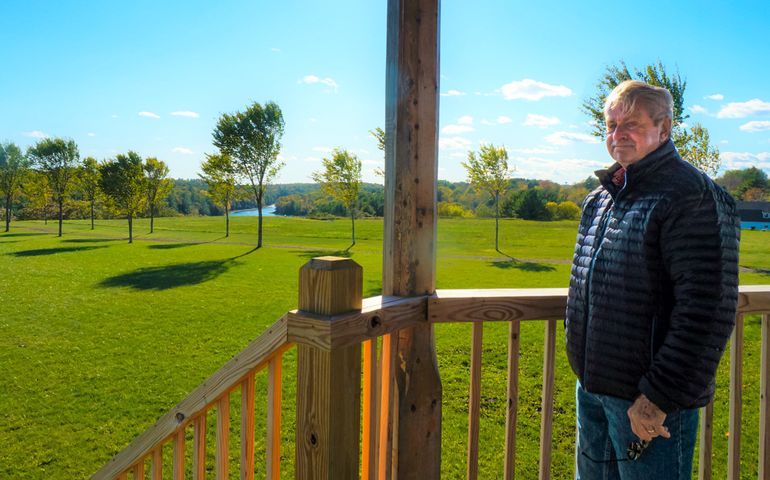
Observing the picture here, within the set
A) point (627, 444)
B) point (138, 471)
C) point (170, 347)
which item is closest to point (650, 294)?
point (627, 444)

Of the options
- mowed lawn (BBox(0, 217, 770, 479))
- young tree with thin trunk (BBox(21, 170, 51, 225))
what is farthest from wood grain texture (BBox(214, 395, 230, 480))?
young tree with thin trunk (BBox(21, 170, 51, 225))

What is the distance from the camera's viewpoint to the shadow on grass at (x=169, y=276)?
13711mm

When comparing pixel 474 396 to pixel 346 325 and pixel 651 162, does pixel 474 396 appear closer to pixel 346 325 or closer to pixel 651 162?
pixel 346 325

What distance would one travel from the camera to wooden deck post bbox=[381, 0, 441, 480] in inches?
54.0

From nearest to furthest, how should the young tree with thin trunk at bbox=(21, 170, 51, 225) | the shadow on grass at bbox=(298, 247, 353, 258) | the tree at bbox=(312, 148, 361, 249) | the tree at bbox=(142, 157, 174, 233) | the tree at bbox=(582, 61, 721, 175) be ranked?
the tree at bbox=(582, 61, 721, 175), the shadow on grass at bbox=(298, 247, 353, 258), the tree at bbox=(312, 148, 361, 249), the tree at bbox=(142, 157, 174, 233), the young tree with thin trunk at bbox=(21, 170, 51, 225)

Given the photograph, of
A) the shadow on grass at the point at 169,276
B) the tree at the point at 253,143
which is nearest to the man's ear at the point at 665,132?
the shadow on grass at the point at 169,276

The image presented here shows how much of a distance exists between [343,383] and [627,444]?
2.23 feet

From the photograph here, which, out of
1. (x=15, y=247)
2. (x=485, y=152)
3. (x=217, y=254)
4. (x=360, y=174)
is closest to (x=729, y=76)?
(x=485, y=152)

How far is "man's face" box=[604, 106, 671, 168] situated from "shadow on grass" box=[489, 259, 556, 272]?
14.1 meters

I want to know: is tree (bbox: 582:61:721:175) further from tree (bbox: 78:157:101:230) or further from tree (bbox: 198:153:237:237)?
tree (bbox: 78:157:101:230)

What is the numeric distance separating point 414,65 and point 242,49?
57594mm

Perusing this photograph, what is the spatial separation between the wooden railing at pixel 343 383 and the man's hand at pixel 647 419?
374 millimetres

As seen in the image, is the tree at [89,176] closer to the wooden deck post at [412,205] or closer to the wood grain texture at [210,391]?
the wood grain texture at [210,391]

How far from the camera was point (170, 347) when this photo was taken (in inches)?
301
